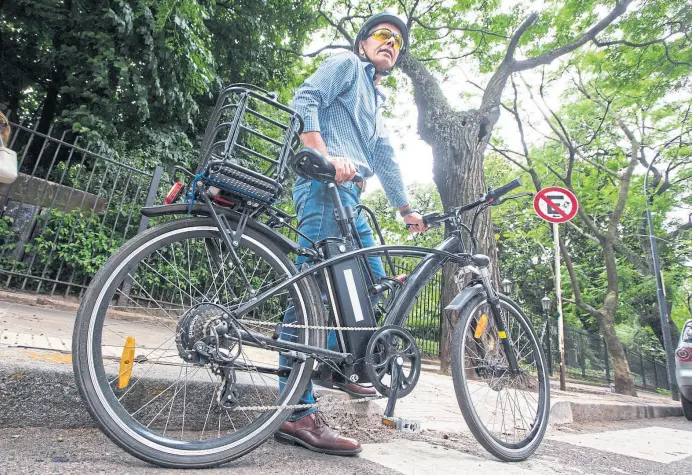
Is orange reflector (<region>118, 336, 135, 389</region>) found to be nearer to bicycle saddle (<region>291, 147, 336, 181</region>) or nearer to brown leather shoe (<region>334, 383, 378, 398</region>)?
brown leather shoe (<region>334, 383, 378, 398</region>)

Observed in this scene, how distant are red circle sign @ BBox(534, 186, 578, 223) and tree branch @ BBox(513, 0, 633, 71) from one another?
311 centimetres

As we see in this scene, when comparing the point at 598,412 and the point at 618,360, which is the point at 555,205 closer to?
the point at 598,412

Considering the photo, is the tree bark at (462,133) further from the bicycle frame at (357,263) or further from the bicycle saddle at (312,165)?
the bicycle saddle at (312,165)

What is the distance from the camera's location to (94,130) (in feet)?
24.8

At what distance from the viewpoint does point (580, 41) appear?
837 cm

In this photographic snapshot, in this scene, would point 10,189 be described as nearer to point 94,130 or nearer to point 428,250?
point 94,130

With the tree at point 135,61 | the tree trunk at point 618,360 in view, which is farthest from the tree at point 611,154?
the tree at point 135,61

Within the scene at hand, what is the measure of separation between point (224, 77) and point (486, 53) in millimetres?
5936

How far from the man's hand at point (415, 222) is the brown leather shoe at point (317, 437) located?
131 cm

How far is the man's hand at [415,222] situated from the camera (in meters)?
2.84

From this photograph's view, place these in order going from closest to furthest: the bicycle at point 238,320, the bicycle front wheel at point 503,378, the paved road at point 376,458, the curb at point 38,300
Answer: the paved road at point 376,458 < the bicycle at point 238,320 < the bicycle front wheel at point 503,378 < the curb at point 38,300

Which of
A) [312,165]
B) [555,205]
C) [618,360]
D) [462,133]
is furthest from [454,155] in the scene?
[618,360]

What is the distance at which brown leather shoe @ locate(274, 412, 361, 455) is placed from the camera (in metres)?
2.00

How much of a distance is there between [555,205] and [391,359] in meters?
5.16
